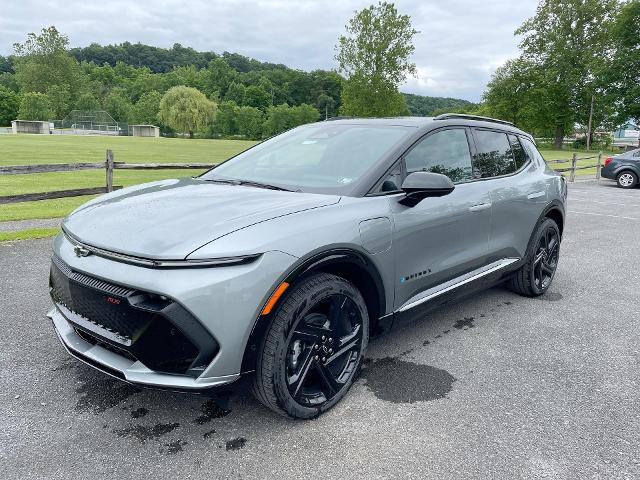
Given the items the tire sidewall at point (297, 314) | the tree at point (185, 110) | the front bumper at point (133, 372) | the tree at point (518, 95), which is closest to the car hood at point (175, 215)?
the tire sidewall at point (297, 314)

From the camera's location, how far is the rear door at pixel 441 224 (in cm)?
289

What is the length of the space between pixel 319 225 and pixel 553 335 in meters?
2.47

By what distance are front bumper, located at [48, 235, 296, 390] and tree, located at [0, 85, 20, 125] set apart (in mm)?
106784

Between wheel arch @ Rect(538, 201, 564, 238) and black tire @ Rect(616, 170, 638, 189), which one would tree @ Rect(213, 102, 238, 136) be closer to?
black tire @ Rect(616, 170, 638, 189)

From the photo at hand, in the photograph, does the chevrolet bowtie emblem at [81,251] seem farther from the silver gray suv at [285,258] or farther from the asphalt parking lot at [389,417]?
the asphalt parking lot at [389,417]

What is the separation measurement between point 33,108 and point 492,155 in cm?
9162

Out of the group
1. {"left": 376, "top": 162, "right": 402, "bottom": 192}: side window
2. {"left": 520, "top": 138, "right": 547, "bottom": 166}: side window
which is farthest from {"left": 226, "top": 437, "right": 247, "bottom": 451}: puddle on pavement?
{"left": 520, "top": 138, "right": 547, "bottom": 166}: side window

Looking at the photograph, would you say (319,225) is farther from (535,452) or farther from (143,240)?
(535,452)

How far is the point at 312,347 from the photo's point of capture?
2.43 meters

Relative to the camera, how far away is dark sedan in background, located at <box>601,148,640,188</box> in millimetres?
17403

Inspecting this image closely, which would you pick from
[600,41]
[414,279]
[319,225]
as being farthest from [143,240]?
[600,41]

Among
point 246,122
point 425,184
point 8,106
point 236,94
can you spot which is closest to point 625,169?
point 425,184

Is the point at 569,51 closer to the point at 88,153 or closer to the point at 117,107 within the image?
the point at 88,153

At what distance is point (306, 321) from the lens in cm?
239
